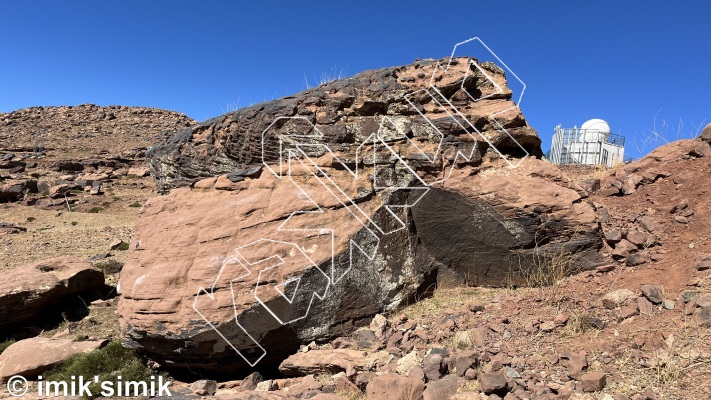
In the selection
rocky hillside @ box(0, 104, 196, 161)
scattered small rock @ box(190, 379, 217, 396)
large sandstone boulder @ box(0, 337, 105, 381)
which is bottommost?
large sandstone boulder @ box(0, 337, 105, 381)

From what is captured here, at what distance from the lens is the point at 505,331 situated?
3.98 m

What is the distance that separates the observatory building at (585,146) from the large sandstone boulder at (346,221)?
13224mm

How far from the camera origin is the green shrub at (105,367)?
4922mm

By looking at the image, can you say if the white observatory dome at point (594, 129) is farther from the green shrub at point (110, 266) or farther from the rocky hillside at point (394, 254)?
the green shrub at point (110, 266)

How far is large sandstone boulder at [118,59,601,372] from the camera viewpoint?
184 inches

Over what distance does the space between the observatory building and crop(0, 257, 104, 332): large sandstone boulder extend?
1591cm

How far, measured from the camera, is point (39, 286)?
22.6 feet

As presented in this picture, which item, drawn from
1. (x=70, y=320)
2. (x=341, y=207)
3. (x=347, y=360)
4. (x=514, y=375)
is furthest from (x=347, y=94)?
(x=70, y=320)

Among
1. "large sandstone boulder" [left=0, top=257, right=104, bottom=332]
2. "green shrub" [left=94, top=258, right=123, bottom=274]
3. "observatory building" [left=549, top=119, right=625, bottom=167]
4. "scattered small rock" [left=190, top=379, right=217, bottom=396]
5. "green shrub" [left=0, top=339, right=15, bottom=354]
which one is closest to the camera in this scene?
"scattered small rock" [left=190, top=379, right=217, bottom=396]

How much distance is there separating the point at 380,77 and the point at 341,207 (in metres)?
1.86

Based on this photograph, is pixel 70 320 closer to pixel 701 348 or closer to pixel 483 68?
pixel 483 68
